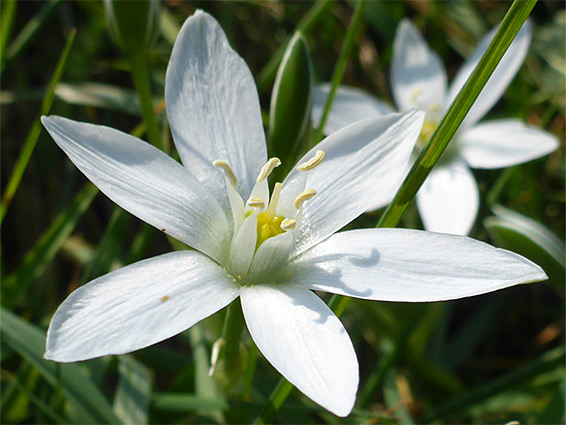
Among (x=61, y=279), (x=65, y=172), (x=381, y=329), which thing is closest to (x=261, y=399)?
(x=381, y=329)

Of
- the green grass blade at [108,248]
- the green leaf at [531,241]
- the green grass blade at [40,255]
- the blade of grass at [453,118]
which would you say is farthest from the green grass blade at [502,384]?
Answer: the green grass blade at [40,255]

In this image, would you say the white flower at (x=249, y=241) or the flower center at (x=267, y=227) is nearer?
the white flower at (x=249, y=241)

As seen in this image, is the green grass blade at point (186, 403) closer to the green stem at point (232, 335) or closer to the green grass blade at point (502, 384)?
the green stem at point (232, 335)

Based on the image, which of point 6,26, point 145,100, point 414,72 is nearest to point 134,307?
point 145,100

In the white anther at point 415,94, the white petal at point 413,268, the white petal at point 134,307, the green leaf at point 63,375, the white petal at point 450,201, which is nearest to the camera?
the white petal at point 134,307

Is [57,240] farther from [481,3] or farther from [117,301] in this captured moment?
[481,3]

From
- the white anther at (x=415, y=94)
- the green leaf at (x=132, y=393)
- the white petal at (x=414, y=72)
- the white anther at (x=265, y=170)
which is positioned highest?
the white petal at (x=414, y=72)

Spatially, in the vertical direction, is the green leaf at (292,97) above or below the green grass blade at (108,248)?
above

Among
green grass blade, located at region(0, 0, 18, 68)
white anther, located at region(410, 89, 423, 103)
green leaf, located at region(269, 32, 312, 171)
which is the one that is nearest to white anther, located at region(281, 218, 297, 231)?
green leaf, located at region(269, 32, 312, 171)
